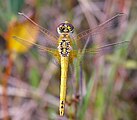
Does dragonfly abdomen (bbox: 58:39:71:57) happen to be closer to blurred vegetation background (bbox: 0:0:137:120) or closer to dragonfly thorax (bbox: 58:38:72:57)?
dragonfly thorax (bbox: 58:38:72:57)

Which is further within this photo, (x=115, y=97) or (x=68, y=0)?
(x=68, y=0)

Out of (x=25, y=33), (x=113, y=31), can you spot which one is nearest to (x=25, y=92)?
(x=25, y=33)

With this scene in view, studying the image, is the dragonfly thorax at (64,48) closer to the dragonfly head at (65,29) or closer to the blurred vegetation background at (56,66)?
the dragonfly head at (65,29)

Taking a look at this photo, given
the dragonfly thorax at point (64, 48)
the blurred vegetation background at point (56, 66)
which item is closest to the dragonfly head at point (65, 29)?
the dragonfly thorax at point (64, 48)

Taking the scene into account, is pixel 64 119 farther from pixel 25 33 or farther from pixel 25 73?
pixel 25 73

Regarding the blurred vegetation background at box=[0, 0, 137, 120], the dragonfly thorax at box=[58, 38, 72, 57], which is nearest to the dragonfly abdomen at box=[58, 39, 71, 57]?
the dragonfly thorax at box=[58, 38, 72, 57]

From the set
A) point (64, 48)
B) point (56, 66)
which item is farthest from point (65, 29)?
point (56, 66)
